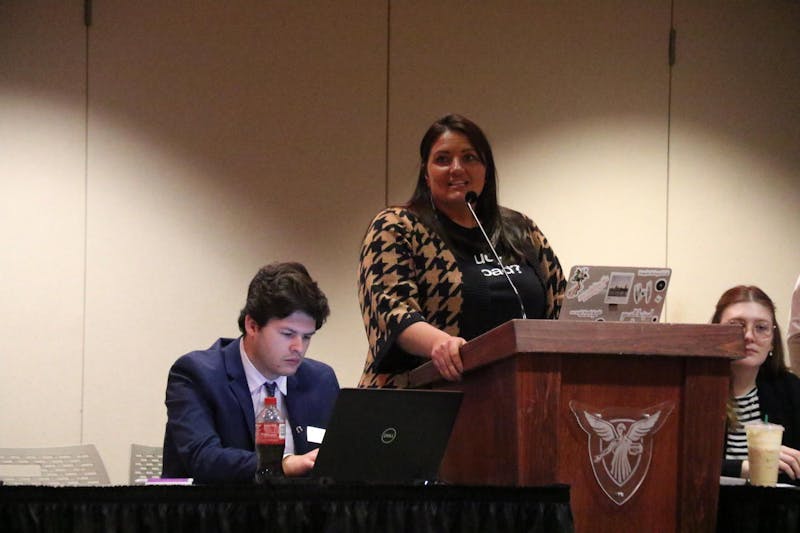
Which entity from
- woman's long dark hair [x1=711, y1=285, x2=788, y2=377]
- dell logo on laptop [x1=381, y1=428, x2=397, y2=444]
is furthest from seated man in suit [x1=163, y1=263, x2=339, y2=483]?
woman's long dark hair [x1=711, y1=285, x2=788, y2=377]

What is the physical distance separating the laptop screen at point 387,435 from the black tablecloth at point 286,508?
23cm

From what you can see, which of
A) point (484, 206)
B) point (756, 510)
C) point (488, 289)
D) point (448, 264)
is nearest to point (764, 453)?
point (756, 510)

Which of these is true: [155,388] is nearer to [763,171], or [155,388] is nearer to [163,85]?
[163,85]

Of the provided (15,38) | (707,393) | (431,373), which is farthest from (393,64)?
(707,393)

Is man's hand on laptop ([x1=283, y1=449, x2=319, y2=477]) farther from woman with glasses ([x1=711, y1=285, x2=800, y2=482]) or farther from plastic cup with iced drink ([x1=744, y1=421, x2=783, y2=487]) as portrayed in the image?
woman with glasses ([x1=711, y1=285, x2=800, y2=482])

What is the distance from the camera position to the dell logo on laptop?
212 cm

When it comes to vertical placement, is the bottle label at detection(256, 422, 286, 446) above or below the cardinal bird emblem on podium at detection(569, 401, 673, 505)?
below

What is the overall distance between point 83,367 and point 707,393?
2.99 m

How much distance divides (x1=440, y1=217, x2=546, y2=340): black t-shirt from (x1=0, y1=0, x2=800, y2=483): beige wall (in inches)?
77.7

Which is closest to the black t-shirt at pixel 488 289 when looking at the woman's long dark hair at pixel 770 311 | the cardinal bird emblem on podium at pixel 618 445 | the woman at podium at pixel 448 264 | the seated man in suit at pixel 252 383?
the woman at podium at pixel 448 264

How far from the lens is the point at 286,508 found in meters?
1.84

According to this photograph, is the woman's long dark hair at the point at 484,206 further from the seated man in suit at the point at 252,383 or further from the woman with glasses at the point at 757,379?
the woman with glasses at the point at 757,379

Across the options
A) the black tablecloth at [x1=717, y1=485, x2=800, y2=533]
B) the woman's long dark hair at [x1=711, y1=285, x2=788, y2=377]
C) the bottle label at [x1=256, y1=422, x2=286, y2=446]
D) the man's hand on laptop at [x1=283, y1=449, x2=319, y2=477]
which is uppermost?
the woman's long dark hair at [x1=711, y1=285, x2=788, y2=377]

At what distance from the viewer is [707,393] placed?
6.33ft
